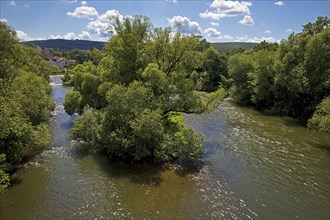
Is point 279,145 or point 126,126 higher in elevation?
point 126,126

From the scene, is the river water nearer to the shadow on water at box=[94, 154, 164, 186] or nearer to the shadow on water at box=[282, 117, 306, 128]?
the shadow on water at box=[94, 154, 164, 186]

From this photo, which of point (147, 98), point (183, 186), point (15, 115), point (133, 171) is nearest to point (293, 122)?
point (147, 98)

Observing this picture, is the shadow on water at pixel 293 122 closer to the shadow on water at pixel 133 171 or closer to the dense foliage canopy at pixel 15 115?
→ the shadow on water at pixel 133 171

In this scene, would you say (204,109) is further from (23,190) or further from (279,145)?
(23,190)

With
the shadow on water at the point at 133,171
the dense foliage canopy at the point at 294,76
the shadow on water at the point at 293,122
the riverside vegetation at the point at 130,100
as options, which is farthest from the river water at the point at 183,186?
the dense foliage canopy at the point at 294,76

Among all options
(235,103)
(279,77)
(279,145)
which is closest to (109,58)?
(279,145)

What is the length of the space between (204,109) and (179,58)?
5148mm

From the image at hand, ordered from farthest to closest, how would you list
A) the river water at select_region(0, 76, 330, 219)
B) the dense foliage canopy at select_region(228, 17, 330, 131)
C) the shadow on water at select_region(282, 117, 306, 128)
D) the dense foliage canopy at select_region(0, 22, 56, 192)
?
1. the dense foliage canopy at select_region(228, 17, 330, 131)
2. the shadow on water at select_region(282, 117, 306, 128)
3. the dense foliage canopy at select_region(0, 22, 56, 192)
4. the river water at select_region(0, 76, 330, 219)

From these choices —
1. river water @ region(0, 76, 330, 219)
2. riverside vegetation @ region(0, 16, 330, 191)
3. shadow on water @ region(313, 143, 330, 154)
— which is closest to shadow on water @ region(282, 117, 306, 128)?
riverside vegetation @ region(0, 16, 330, 191)

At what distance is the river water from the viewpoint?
15539 millimetres

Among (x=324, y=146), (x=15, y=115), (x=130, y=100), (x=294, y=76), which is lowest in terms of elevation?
(x=324, y=146)

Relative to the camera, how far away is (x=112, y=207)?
15734 millimetres

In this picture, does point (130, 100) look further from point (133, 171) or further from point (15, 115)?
point (15, 115)

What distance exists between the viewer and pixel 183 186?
18297mm
